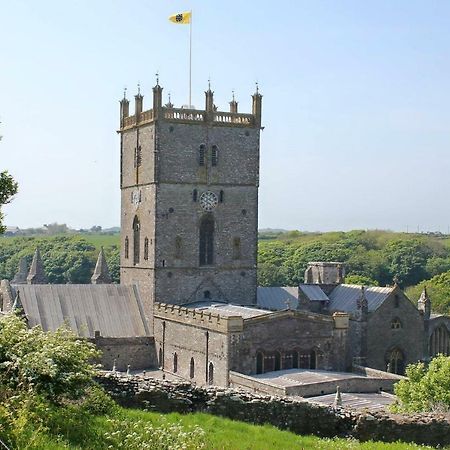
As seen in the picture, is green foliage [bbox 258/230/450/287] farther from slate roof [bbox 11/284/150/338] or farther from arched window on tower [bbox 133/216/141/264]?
slate roof [bbox 11/284/150/338]

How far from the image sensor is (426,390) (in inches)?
1502

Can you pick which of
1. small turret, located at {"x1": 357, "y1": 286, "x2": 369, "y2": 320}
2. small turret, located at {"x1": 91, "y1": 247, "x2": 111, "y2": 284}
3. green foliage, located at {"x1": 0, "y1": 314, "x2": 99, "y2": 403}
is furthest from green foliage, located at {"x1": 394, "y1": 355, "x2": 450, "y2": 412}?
small turret, located at {"x1": 91, "y1": 247, "x2": 111, "y2": 284}

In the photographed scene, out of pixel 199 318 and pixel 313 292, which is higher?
pixel 313 292

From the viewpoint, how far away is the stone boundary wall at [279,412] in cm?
2341

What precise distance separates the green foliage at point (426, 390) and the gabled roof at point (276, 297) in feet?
70.6

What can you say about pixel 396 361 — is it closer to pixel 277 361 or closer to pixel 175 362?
pixel 277 361

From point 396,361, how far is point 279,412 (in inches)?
1357

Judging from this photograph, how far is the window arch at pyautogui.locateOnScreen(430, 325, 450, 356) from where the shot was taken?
61.9 metres

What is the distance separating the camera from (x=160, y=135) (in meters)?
56.8

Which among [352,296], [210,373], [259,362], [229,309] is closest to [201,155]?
[229,309]

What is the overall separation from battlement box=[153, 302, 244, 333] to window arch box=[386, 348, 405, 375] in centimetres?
1350

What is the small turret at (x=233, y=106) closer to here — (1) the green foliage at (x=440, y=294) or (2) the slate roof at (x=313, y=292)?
(2) the slate roof at (x=313, y=292)

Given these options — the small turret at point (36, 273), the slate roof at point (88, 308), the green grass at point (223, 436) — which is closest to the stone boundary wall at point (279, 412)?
the green grass at point (223, 436)

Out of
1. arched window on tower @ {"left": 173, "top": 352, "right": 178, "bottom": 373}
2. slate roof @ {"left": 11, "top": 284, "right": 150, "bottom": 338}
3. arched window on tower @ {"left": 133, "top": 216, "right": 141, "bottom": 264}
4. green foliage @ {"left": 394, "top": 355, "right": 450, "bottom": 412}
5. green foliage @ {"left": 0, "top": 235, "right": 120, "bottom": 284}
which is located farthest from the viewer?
green foliage @ {"left": 0, "top": 235, "right": 120, "bottom": 284}
